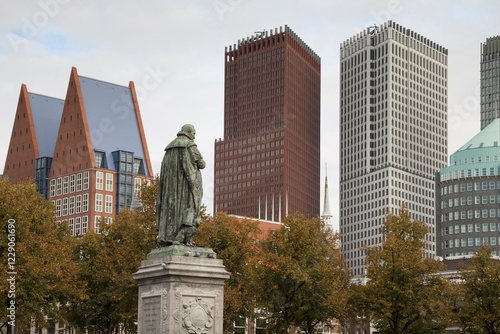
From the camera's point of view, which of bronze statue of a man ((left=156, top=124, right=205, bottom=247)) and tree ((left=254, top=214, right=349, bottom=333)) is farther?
tree ((left=254, top=214, right=349, bottom=333))

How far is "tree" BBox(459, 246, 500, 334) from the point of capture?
84812mm

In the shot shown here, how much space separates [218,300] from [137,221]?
145ft

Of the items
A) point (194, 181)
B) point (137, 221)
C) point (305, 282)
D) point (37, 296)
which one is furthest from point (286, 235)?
point (194, 181)

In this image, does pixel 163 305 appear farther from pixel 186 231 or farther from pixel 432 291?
pixel 432 291

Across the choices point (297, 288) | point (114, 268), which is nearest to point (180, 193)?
point (297, 288)

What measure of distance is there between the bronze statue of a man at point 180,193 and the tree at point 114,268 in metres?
39.0

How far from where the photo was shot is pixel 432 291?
82.2m

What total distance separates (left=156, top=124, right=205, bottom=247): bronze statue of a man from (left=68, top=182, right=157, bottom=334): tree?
3897 centimetres

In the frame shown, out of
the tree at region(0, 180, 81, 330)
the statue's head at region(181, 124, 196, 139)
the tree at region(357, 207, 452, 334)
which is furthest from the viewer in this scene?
the tree at region(357, 207, 452, 334)

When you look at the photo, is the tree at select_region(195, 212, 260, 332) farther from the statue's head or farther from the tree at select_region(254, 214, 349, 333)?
the statue's head

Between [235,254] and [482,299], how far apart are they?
21731 mm

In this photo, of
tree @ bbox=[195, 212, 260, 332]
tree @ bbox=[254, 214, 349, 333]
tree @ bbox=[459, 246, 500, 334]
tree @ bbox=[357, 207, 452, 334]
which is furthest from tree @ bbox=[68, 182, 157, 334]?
tree @ bbox=[459, 246, 500, 334]

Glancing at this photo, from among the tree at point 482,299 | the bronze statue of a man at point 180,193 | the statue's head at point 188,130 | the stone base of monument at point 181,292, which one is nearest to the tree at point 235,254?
the tree at point 482,299

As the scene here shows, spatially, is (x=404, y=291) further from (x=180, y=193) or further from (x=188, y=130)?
(x=180, y=193)
